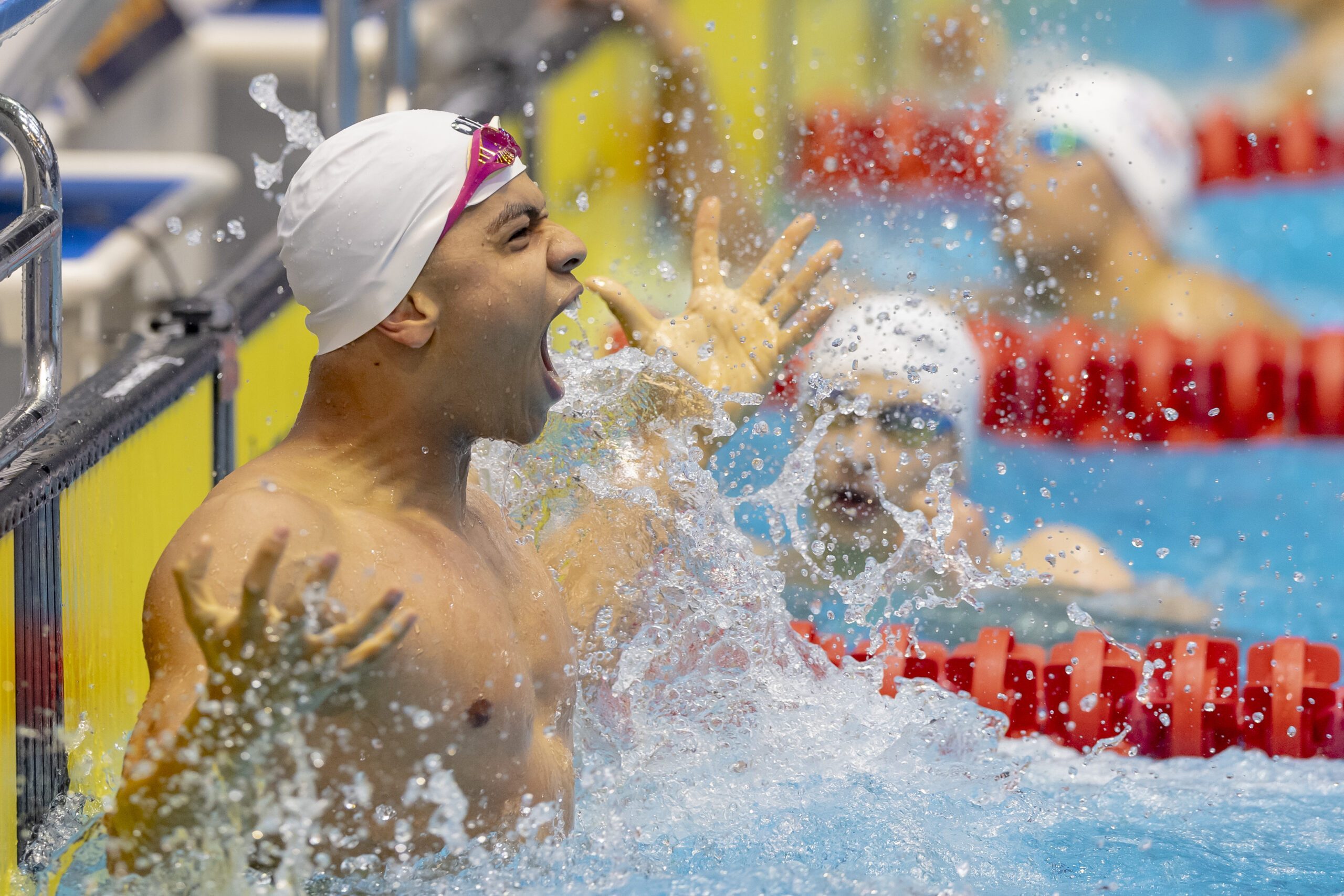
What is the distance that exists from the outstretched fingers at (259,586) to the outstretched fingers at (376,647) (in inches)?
3.0

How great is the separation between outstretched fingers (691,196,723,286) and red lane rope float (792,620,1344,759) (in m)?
0.73

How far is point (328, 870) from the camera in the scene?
160 centimetres

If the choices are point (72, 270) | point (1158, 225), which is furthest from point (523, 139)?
point (1158, 225)

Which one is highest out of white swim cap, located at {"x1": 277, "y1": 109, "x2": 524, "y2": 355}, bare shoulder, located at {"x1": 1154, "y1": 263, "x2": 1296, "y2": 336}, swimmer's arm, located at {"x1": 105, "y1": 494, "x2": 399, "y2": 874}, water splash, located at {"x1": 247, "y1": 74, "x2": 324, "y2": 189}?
bare shoulder, located at {"x1": 1154, "y1": 263, "x2": 1296, "y2": 336}

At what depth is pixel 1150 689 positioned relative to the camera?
2.85m

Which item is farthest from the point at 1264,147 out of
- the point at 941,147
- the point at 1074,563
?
the point at 1074,563

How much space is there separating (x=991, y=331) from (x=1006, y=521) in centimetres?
72

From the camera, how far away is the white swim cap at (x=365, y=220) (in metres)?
1.63

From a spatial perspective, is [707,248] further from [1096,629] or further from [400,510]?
[1096,629]

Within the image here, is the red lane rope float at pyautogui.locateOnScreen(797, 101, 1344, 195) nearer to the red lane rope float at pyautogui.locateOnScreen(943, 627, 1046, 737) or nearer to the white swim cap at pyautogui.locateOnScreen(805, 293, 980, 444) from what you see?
the white swim cap at pyautogui.locateOnScreen(805, 293, 980, 444)

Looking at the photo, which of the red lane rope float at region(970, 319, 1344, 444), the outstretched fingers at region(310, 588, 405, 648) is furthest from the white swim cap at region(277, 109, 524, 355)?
the red lane rope float at region(970, 319, 1344, 444)

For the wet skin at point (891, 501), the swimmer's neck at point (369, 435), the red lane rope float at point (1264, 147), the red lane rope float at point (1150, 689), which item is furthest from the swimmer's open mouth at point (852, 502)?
the red lane rope float at point (1264, 147)

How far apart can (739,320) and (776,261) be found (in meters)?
0.13

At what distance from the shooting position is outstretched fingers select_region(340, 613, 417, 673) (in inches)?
50.1
